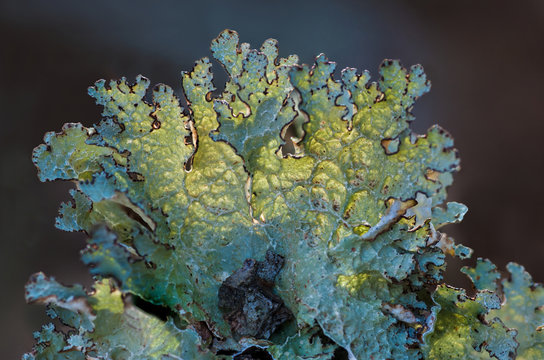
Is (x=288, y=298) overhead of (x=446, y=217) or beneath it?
beneath

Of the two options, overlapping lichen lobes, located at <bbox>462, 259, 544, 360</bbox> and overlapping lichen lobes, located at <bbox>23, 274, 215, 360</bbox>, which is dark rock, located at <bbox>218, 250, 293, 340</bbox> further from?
overlapping lichen lobes, located at <bbox>462, 259, 544, 360</bbox>

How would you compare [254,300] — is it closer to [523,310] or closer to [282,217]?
[282,217]

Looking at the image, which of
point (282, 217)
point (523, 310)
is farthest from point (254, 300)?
point (523, 310)

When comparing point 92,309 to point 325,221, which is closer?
point 92,309

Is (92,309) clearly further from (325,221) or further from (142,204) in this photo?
(325,221)

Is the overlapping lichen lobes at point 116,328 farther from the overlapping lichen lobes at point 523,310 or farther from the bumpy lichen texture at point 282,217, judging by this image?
the overlapping lichen lobes at point 523,310

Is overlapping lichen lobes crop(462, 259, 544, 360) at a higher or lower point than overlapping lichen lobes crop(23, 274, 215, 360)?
higher

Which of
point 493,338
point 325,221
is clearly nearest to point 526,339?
point 493,338

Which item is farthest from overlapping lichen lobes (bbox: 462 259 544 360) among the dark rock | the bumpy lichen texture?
the dark rock
